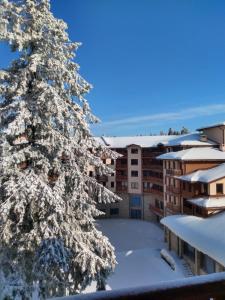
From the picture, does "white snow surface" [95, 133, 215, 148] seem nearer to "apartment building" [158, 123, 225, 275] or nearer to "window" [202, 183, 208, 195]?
"apartment building" [158, 123, 225, 275]

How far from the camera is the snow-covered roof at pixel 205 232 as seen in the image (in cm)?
1694

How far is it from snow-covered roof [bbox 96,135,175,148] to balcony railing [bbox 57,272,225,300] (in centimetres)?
3909

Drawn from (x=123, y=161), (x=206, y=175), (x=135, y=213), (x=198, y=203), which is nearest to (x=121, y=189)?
(x=135, y=213)

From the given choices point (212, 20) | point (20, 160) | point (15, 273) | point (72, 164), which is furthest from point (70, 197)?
point (212, 20)

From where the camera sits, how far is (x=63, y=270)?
9266mm

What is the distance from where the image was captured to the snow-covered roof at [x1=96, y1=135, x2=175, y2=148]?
138ft

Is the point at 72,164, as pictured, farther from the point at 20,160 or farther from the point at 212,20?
the point at 212,20

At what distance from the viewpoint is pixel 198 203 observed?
24.7m

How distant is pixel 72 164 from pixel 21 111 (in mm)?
2440

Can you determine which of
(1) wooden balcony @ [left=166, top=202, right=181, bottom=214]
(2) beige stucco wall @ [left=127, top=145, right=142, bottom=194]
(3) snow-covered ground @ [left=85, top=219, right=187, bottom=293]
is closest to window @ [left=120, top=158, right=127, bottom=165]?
(2) beige stucco wall @ [left=127, top=145, right=142, bottom=194]

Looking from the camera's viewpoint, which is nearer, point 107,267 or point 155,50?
point 107,267

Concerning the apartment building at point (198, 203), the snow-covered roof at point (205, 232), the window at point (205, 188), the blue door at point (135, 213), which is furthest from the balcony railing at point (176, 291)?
the blue door at point (135, 213)

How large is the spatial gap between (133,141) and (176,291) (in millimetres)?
42714

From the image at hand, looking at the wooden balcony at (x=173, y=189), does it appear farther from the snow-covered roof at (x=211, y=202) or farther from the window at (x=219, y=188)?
the window at (x=219, y=188)
